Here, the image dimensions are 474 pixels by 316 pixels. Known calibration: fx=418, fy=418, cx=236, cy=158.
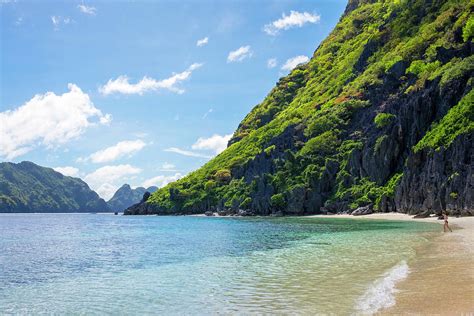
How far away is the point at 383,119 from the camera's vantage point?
313ft

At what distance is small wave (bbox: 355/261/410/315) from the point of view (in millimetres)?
14552

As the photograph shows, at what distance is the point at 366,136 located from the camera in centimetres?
10281

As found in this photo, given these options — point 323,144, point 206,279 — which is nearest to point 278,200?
point 323,144

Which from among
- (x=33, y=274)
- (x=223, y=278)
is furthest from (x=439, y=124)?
(x=33, y=274)

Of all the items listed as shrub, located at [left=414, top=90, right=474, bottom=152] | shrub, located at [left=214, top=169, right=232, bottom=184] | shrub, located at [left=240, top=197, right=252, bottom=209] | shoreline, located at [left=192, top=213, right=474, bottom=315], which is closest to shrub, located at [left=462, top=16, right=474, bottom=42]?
shrub, located at [left=414, top=90, right=474, bottom=152]

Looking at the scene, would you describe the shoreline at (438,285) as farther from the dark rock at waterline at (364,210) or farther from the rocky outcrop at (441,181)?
the dark rock at waterline at (364,210)

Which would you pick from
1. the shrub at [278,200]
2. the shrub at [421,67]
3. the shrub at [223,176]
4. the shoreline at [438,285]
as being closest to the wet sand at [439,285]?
the shoreline at [438,285]

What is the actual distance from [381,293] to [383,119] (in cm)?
8483

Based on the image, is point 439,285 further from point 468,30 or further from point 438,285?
point 468,30

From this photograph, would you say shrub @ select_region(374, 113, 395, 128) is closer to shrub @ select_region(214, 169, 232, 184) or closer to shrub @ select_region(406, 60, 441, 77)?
shrub @ select_region(406, 60, 441, 77)

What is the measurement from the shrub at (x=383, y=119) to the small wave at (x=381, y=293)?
7796 cm

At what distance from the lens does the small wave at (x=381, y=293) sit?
14.6 m

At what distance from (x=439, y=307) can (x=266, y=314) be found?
5.66 m

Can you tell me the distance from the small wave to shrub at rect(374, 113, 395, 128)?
78.0 m
